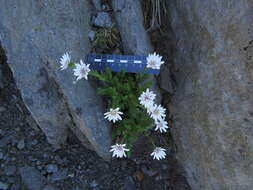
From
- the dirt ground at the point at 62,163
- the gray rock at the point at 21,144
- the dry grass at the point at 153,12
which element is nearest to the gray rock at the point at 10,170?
the dirt ground at the point at 62,163

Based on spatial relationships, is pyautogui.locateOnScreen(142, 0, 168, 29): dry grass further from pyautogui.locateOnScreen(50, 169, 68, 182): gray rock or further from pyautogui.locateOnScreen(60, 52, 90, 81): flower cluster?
pyautogui.locateOnScreen(50, 169, 68, 182): gray rock

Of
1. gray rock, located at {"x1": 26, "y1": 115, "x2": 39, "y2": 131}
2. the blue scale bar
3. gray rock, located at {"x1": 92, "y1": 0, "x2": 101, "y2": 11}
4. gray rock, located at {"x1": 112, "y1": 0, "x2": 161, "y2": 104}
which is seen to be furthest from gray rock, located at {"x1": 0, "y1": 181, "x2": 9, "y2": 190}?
gray rock, located at {"x1": 92, "y1": 0, "x2": 101, "y2": 11}

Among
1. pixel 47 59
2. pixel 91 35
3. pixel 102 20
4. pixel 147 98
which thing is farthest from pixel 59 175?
pixel 102 20

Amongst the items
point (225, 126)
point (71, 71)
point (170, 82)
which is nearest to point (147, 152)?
point (170, 82)

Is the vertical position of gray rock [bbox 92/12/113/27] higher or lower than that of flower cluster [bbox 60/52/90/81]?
higher

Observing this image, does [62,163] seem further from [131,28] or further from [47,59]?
[131,28]
